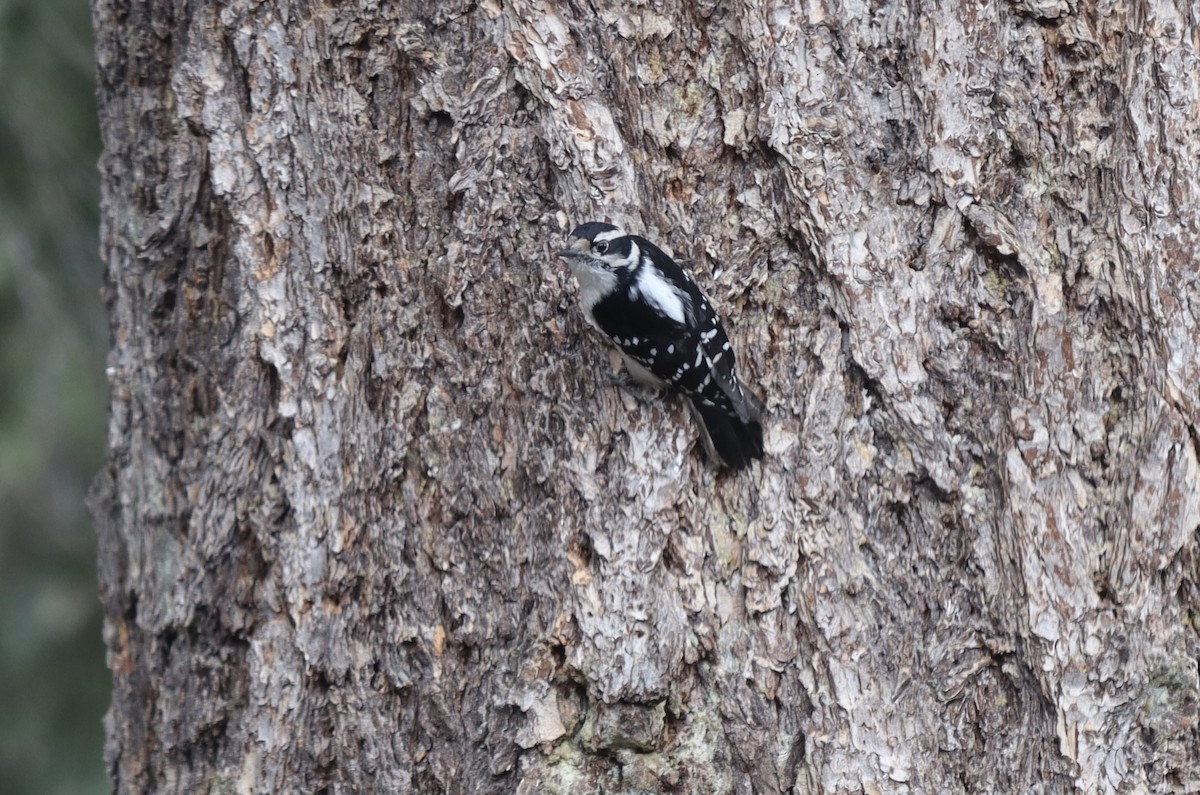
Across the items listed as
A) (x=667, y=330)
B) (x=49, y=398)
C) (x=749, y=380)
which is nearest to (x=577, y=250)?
(x=667, y=330)

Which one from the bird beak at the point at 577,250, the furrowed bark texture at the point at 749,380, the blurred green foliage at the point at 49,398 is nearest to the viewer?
the furrowed bark texture at the point at 749,380

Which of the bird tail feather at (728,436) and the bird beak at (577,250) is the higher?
the bird beak at (577,250)

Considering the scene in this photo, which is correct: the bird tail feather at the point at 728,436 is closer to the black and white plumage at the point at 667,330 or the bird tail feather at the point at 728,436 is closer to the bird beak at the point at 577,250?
the black and white plumage at the point at 667,330

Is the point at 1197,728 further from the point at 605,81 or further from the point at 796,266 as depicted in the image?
the point at 605,81

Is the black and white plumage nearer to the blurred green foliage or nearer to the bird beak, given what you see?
the bird beak

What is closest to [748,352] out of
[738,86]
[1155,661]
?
[738,86]

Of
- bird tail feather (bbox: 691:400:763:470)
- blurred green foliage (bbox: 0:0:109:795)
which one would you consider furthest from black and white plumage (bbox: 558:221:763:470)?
blurred green foliage (bbox: 0:0:109:795)

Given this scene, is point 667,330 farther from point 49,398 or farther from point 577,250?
point 49,398

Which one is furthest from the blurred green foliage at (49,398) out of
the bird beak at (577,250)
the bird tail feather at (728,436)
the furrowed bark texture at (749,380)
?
the bird tail feather at (728,436)
